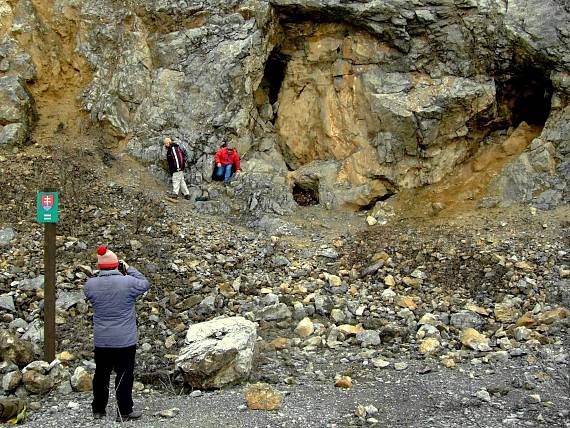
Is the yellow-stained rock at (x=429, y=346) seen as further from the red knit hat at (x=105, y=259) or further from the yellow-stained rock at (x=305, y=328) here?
the red knit hat at (x=105, y=259)

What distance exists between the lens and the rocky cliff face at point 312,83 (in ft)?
46.7

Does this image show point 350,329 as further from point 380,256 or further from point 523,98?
point 523,98

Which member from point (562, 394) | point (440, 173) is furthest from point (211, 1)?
point (562, 394)

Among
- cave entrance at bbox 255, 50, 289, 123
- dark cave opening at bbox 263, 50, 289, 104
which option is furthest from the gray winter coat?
dark cave opening at bbox 263, 50, 289, 104

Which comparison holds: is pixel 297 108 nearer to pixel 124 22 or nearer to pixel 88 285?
pixel 124 22

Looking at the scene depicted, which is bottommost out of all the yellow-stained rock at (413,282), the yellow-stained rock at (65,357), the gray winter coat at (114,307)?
the yellow-stained rock at (65,357)

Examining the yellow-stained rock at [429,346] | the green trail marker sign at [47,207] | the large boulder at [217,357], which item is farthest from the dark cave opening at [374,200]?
the green trail marker sign at [47,207]

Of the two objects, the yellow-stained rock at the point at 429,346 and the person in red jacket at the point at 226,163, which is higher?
the person in red jacket at the point at 226,163

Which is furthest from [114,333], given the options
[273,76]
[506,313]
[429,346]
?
[273,76]

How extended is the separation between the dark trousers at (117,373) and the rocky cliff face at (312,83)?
8.15 m

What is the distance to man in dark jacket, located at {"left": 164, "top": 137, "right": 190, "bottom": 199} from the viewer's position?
1426cm

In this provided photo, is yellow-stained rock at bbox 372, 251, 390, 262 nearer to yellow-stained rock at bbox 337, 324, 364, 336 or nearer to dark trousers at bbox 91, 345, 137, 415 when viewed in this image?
yellow-stained rock at bbox 337, 324, 364, 336

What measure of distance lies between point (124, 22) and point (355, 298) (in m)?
11.1

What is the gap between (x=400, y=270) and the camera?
11586 millimetres
